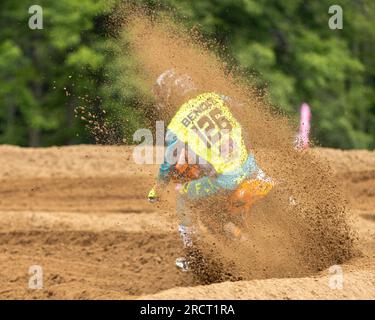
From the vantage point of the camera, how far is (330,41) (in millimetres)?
20938

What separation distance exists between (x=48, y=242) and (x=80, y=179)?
11.3ft

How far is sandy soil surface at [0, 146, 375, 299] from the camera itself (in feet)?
21.6

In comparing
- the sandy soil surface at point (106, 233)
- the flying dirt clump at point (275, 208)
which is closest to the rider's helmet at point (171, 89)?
the flying dirt clump at point (275, 208)

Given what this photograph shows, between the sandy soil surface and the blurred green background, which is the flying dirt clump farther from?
the blurred green background

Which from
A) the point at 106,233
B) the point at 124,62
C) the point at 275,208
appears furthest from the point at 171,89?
the point at 124,62

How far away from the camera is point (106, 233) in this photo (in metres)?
10.1

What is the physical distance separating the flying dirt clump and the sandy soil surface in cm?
41

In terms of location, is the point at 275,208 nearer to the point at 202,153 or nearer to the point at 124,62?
the point at 202,153

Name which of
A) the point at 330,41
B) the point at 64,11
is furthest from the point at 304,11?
the point at 64,11

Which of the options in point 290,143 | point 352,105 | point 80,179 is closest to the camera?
point 290,143

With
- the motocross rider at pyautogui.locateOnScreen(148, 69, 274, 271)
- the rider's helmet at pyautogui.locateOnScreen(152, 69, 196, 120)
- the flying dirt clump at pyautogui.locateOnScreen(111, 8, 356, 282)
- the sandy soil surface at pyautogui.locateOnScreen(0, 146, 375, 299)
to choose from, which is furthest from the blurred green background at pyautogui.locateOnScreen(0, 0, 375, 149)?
the motocross rider at pyautogui.locateOnScreen(148, 69, 274, 271)

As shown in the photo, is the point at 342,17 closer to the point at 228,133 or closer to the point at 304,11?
the point at 304,11

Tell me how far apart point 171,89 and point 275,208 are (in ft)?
5.24

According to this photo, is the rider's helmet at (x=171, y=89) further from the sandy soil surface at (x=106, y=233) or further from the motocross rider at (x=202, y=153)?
the sandy soil surface at (x=106, y=233)
